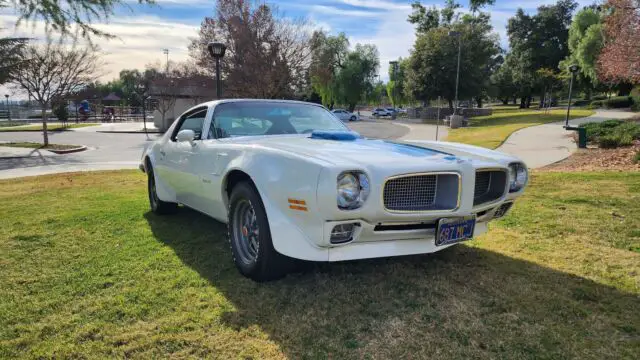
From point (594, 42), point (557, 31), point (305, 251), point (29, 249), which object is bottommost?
point (29, 249)

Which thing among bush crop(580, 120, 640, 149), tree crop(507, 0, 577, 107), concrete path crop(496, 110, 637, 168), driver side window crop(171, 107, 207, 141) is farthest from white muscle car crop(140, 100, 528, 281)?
tree crop(507, 0, 577, 107)

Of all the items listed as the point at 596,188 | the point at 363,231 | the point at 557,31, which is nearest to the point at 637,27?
the point at 596,188

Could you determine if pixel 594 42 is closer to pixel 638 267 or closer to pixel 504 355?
pixel 638 267

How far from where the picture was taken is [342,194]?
2.67m

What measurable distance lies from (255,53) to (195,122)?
22.4 meters

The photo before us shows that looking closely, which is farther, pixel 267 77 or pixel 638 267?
pixel 267 77

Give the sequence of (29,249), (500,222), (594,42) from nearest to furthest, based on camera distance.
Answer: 1. (29,249)
2. (500,222)
3. (594,42)

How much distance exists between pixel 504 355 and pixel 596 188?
19.4 feet

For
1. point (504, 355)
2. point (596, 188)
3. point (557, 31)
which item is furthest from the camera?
point (557, 31)

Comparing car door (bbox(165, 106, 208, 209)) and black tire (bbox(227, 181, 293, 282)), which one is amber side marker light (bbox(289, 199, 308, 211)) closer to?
black tire (bbox(227, 181, 293, 282))

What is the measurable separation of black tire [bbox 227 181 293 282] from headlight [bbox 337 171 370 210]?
650 millimetres

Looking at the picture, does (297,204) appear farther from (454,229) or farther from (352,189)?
(454,229)

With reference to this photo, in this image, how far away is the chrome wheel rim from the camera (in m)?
3.37

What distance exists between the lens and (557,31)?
53.6 metres
